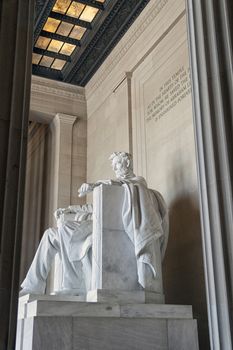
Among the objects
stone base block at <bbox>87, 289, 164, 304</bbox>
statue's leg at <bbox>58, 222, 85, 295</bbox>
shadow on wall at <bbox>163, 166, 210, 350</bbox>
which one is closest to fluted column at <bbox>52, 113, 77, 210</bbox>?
shadow on wall at <bbox>163, 166, 210, 350</bbox>

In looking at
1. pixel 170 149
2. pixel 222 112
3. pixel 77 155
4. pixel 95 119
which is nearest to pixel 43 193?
pixel 77 155

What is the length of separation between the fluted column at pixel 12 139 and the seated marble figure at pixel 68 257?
2819mm

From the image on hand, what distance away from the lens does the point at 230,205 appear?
12.6ft

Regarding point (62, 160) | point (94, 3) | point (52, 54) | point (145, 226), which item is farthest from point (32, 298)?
point (52, 54)

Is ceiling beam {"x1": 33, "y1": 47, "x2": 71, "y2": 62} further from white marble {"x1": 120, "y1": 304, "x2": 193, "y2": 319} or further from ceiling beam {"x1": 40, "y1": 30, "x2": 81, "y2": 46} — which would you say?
white marble {"x1": 120, "y1": 304, "x2": 193, "y2": 319}

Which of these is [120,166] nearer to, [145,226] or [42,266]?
[145,226]

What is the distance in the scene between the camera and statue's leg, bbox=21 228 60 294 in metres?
6.08

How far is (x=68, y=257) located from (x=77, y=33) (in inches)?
206

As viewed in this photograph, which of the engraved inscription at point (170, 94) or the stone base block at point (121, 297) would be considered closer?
the stone base block at point (121, 297)

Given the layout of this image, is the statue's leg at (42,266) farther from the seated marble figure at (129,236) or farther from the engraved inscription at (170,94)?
the engraved inscription at (170,94)

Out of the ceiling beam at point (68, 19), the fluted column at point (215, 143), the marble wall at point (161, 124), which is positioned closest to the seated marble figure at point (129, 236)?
the marble wall at point (161, 124)

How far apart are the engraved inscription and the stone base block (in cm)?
327

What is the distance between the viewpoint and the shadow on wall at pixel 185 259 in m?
6.40

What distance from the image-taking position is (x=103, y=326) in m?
4.65
